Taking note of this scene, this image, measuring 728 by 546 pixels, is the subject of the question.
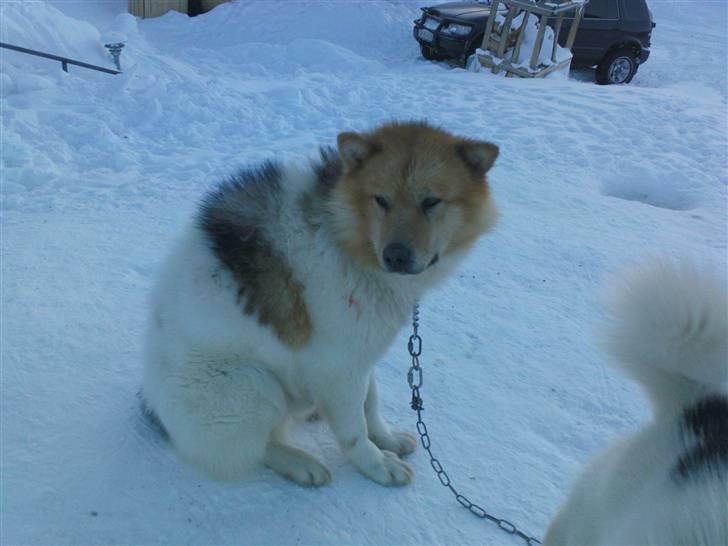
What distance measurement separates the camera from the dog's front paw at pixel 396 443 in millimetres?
2850

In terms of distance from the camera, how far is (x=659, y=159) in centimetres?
627

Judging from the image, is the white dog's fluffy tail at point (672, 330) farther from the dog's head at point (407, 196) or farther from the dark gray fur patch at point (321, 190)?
the dark gray fur patch at point (321, 190)

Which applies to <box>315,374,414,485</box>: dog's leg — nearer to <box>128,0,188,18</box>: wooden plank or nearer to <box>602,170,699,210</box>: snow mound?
<box>602,170,699,210</box>: snow mound

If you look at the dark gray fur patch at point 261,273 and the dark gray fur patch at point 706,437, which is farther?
the dark gray fur patch at point 261,273

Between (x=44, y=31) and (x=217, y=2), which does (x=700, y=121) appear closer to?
(x=44, y=31)

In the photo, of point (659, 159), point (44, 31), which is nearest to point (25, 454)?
point (659, 159)

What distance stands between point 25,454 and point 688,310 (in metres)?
2.56

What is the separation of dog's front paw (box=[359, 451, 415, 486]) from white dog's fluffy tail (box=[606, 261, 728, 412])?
1.18 meters

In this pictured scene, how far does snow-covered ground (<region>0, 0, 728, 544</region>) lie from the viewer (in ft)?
8.18

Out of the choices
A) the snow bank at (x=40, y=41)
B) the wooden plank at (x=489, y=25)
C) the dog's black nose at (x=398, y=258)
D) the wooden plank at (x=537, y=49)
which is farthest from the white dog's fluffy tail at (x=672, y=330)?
the wooden plank at (x=489, y=25)

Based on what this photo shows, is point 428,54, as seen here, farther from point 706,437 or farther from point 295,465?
point 706,437

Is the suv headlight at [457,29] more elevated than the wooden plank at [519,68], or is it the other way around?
the suv headlight at [457,29]

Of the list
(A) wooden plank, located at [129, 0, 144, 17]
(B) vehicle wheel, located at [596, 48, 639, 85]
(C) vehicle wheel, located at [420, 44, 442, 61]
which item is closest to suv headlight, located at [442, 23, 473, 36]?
(C) vehicle wheel, located at [420, 44, 442, 61]

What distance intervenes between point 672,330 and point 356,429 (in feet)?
4.44
